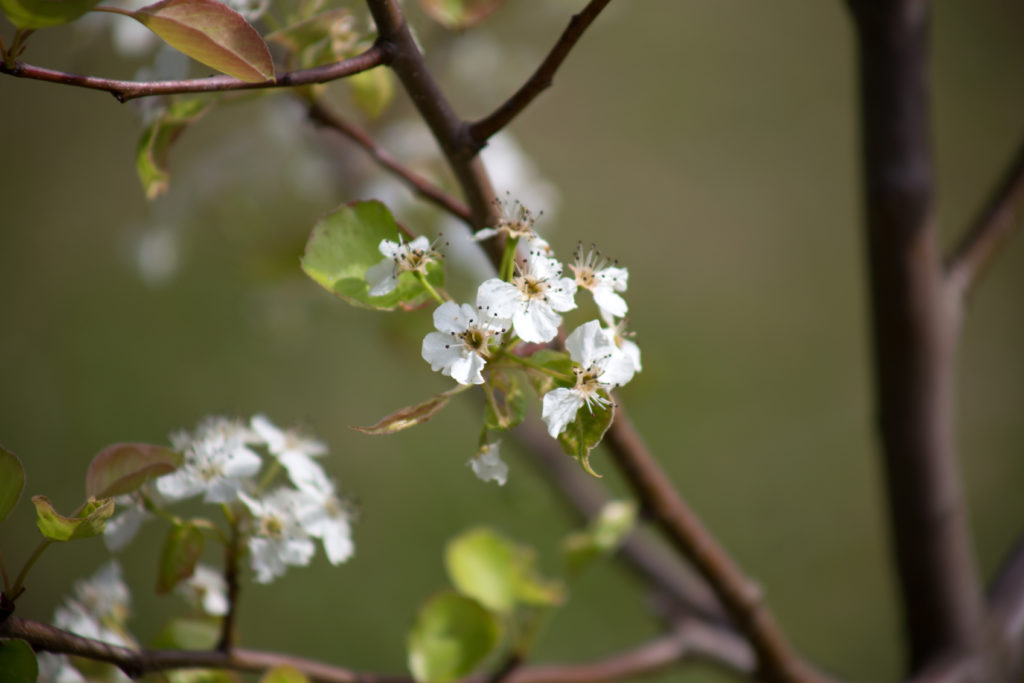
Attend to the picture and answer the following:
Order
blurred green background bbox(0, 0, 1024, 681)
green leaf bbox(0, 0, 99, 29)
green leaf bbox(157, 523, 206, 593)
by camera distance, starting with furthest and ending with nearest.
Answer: blurred green background bbox(0, 0, 1024, 681) < green leaf bbox(157, 523, 206, 593) < green leaf bbox(0, 0, 99, 29)

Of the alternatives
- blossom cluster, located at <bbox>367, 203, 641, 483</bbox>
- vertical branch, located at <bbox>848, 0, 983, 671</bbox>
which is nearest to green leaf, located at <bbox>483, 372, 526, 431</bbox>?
blossom cluster, located at <bbox>367, 203, 641, 483</bbox>

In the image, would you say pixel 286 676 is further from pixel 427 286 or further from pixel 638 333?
pixel 638 333

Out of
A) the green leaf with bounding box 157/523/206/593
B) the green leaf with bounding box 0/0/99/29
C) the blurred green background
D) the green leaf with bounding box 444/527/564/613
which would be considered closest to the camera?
the green leaf with bounding box 0/0/99/29

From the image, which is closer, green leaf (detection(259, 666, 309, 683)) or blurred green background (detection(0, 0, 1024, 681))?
green leaf (detection(259, 666, 309, 683))

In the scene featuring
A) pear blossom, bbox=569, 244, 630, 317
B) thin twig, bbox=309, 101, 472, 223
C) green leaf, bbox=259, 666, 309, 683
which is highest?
pear blossom, bbox=569, 244, 630, 317

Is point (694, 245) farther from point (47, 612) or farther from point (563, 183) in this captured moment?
point (47, 612)

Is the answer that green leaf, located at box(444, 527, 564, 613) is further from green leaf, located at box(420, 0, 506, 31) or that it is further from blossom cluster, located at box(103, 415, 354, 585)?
green leaf, located at box(420, 0, 506, 31)

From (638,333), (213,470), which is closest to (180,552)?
(213,470)
